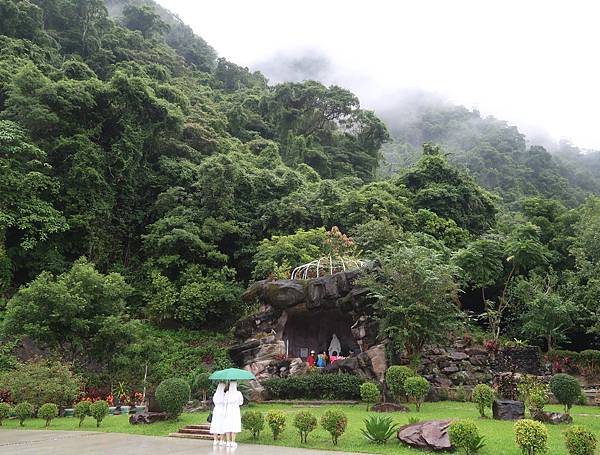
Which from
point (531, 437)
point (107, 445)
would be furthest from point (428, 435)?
point (107, 445)

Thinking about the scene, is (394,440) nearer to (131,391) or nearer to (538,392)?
(538,392)

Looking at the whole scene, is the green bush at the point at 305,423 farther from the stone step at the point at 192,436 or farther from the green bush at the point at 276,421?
the stone step at the point at 192,436

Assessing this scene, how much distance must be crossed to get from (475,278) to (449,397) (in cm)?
743

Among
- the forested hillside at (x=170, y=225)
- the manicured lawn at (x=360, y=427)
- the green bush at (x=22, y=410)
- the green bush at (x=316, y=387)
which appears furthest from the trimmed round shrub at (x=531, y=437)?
the green bush at (x=22, y=410)

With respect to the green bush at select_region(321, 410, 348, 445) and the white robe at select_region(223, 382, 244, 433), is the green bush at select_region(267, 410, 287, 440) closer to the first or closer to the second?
the white robe at select_region(223, 382, 244, 433)

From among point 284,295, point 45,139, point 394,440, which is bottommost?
point 394,440

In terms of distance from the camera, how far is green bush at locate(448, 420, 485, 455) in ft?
25.3

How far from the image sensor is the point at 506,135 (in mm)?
71188

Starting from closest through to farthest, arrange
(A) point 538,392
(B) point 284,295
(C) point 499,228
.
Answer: (A) point 538,392 < (B) point 284,295 < (C) point 499,228

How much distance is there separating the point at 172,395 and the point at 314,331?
11.0m

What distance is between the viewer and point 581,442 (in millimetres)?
6953

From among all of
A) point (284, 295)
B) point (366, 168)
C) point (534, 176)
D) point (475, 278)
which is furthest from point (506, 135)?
point (284, 295)

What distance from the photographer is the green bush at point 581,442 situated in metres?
6.94

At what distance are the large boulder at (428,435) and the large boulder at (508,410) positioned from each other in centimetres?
346
